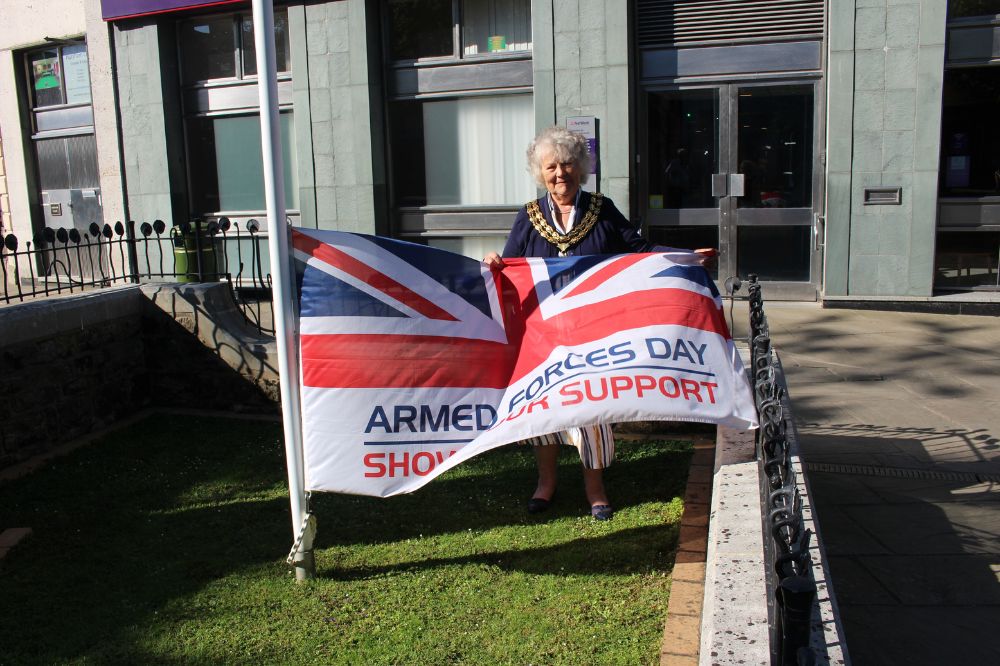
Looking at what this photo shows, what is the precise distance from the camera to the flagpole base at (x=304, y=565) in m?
4.05

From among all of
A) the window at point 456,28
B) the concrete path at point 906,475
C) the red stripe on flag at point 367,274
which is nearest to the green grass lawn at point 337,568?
the concrete path at point 906,475

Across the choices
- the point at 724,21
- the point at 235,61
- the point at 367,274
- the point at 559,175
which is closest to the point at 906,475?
the point at 559,175

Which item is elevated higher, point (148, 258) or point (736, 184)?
point (736, 184)

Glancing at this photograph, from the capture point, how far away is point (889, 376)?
7.90 meters

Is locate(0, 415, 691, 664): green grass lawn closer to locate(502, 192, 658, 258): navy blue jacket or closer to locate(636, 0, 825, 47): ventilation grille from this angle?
locate(502, 192, 658, 258): navy blue jacket

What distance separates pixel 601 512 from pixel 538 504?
36 centimetres

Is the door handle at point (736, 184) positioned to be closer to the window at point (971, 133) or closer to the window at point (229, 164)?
the window at point (971, 133)

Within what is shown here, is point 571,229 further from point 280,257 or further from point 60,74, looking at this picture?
point 60,74

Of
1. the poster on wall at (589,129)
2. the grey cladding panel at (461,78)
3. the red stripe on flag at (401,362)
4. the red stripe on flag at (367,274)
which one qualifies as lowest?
the red stripe on flag at (401,362)

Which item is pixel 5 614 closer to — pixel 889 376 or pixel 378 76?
pixel 889 376

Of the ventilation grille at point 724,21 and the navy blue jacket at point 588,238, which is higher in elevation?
the ventilation grille at point 724,21

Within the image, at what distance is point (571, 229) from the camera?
4.67 metres


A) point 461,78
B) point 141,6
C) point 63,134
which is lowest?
point 63,134

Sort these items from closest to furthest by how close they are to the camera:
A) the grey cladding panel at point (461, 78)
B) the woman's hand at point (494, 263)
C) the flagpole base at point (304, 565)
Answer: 1. the flagpole base at point (304, 565)
2. the woman's hand at point (494, 263)
3. the grey cladding panel at point (461, 78)
